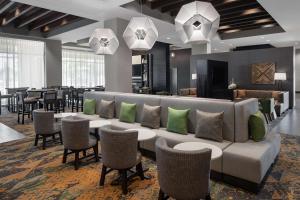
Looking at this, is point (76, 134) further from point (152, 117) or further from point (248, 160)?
point (248, 160)

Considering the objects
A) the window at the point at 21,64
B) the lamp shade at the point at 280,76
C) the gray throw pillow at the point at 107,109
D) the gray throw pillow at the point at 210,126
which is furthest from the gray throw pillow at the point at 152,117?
the window at the point at 21,64

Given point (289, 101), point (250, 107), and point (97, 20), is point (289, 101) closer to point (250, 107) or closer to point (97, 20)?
point (250, 107)

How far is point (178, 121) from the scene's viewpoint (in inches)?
144

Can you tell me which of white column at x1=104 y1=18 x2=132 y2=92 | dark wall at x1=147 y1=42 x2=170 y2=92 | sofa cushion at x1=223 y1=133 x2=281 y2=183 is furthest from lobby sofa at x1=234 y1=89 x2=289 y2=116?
sofa cushion at x1=223 y1=133 x2=281 y2=183

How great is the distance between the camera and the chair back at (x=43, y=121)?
427 cm

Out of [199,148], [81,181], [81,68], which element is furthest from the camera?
[81,68]

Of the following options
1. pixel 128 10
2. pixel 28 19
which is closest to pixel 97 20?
pixel 128 10

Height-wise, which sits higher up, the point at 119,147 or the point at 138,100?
the point at 138,100

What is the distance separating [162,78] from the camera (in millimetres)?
10953

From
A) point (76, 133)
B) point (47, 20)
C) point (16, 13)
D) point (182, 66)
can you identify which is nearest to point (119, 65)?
point (47, 20)

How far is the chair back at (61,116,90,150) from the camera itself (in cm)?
328

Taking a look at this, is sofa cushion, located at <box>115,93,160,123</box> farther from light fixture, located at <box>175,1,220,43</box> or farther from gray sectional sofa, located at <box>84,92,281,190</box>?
light fixture, located at <box>175,1,220,43</box>

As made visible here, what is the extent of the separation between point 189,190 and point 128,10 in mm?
5313

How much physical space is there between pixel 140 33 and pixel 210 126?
1.84 meters
